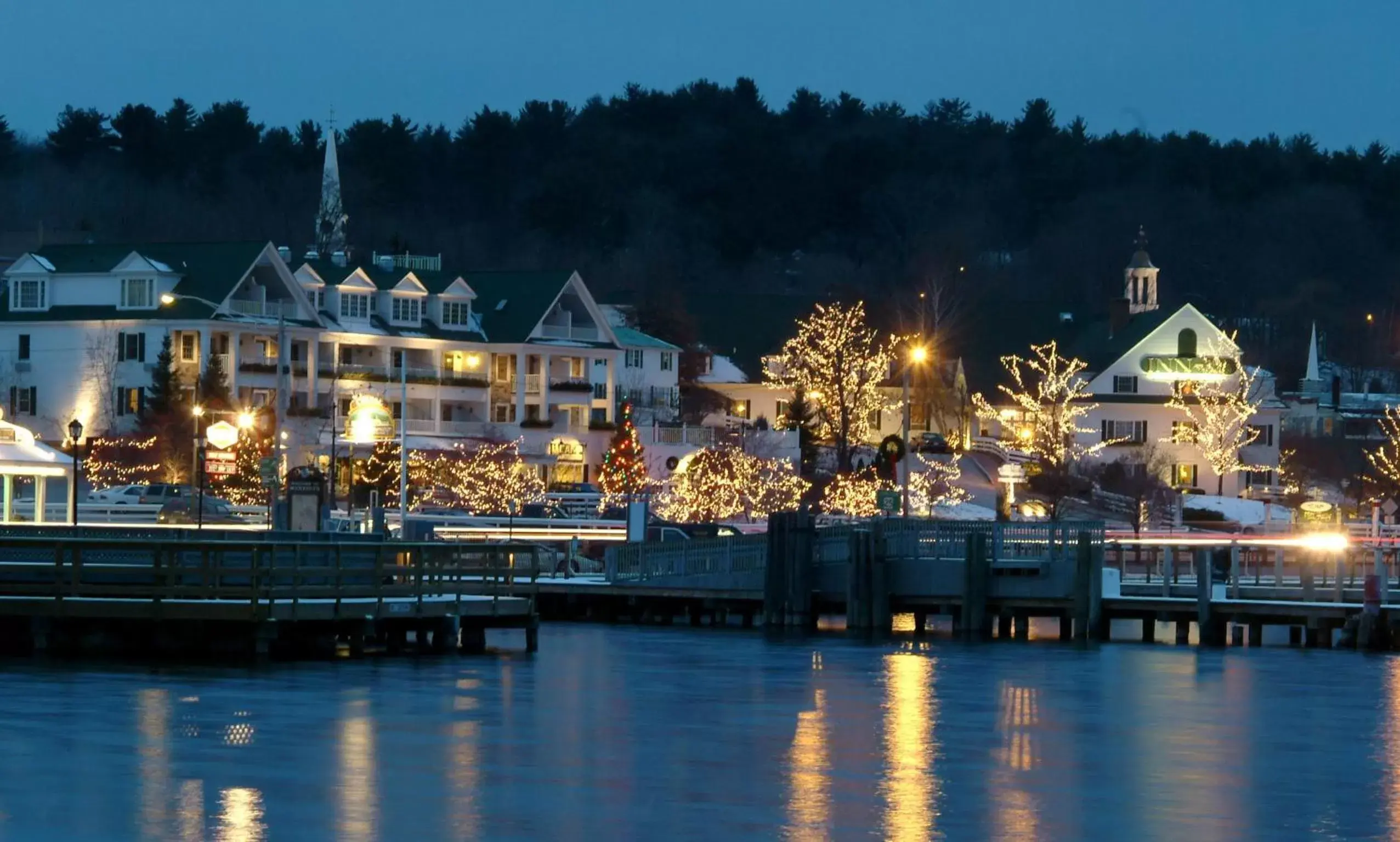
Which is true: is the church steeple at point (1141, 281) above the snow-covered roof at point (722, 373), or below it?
above

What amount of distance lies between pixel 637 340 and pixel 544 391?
893 centimetres

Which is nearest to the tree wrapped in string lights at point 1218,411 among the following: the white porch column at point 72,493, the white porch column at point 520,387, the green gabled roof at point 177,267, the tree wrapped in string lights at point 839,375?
the tree wrapped in string lights at point 839,375

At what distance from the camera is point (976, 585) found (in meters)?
54.5

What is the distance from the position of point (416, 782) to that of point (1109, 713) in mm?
13404

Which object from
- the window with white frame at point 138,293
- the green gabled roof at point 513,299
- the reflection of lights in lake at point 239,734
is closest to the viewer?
the reflection of lights in lake at point 239,734

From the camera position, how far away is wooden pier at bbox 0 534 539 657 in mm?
40625

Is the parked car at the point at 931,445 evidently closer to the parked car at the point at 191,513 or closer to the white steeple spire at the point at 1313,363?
the parked car at the point at 191,513

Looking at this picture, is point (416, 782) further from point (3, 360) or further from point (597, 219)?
point (597, 219)

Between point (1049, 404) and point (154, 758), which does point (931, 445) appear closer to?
point (1049, 404)

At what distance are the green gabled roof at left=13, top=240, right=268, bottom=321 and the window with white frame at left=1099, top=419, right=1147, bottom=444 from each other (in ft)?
138

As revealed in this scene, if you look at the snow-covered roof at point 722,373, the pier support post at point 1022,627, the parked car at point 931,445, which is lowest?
the pier support post at point 1022,627

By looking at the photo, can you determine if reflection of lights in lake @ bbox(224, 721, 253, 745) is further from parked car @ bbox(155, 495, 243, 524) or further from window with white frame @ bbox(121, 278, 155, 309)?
window with white frame @ bbox(121, 278, 155, 309)

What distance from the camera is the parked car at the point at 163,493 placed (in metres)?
78.6

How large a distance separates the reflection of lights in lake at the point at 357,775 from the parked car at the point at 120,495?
149ft
